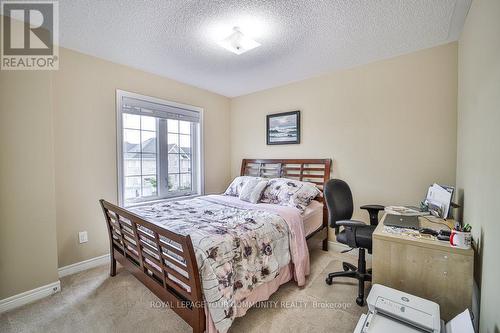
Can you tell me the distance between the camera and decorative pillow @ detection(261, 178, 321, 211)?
2.72m

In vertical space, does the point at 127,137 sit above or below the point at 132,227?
above

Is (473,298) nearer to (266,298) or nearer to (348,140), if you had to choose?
(266,298)

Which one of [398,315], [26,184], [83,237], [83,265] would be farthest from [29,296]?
[398,315]

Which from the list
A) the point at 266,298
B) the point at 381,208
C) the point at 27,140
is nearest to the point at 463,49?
the point at 381,208

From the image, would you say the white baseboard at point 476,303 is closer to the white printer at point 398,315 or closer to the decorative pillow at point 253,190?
the white printer at point 398,315

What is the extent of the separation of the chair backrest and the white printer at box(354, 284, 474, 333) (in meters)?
0.92

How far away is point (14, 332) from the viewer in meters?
1.63

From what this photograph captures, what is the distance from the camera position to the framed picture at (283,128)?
3371 millimetres

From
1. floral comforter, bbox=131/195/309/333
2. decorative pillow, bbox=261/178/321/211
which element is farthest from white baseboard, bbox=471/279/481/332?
decorative pillow, bbox=261/178/321/211

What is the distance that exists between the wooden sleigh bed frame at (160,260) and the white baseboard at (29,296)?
47cm

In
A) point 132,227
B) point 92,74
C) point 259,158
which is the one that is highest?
→ point 92,74

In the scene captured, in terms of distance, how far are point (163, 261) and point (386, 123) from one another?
2739 mm

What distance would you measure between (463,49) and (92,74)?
378 cm

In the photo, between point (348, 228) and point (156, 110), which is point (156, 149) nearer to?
point (156, 110)
